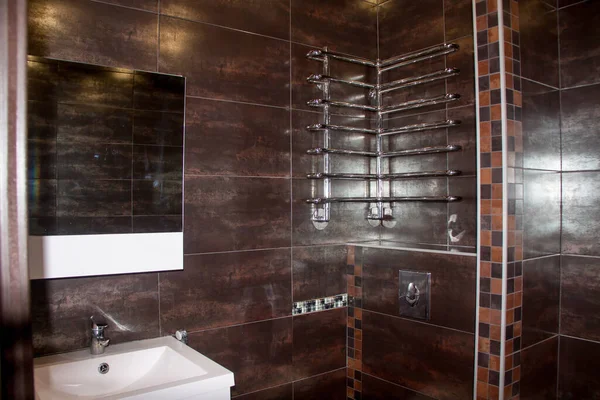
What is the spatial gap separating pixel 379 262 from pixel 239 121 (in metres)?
0.99

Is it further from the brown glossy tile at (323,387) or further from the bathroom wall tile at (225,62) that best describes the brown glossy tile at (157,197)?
the brown glossy tile at (323,387)

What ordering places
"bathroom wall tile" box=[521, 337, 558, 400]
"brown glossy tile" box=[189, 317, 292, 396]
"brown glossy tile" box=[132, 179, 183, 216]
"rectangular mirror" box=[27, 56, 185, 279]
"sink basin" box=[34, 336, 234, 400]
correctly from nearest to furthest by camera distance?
"sink basin" box=[34, 336, 234, 400] → "rectangular mirror" box=[27, 56, 185, 279] → "brown glossy tile" box=[132, 179, 183, 216] → "bathroom wall tile" box=[521, 337, 558, 400] → "brown glossy tile" box=[189, 317, 292, 396]

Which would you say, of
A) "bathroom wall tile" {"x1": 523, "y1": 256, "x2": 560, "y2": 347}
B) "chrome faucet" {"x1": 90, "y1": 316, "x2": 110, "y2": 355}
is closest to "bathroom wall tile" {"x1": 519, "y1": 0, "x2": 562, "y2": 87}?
"bathroom wall tile" {"x1": 523, "y1": 256, "x2": 560, "y2": 347}

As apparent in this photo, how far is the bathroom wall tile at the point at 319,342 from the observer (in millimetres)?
2398

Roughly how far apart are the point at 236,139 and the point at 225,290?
0.70 metres

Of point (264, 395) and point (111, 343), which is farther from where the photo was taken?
point (264, 395)

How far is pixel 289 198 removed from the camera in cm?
238

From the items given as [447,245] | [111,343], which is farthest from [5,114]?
[447,245]

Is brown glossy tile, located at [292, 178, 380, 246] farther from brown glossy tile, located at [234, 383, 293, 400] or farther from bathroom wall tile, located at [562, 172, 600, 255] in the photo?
bathroom wall tile, located at [562, 172, 600, 255]

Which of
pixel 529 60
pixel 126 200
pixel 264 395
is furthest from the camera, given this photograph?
pixel 264 395

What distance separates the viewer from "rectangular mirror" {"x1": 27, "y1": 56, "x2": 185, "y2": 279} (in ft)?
5.57

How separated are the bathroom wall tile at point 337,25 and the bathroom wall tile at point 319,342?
1445mm

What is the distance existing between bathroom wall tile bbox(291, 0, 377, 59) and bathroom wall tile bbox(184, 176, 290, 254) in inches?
31.4

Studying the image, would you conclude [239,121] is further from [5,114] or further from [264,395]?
[5,114]
